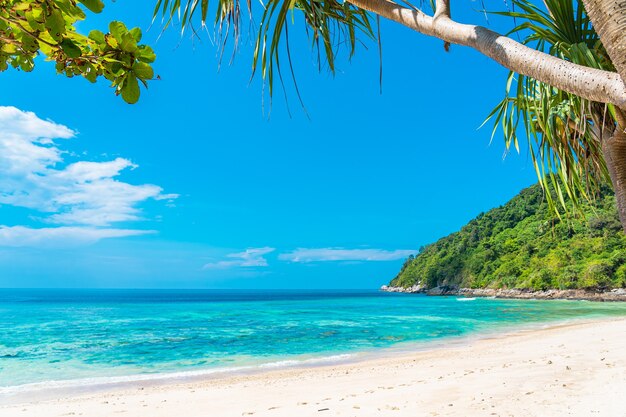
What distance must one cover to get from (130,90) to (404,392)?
6131 mm

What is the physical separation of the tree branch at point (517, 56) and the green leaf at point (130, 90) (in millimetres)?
1084

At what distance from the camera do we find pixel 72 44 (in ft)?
3.14

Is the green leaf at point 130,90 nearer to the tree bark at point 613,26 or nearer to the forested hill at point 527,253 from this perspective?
the tree bark at point 613,26

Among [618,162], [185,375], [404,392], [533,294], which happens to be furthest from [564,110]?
[533,294]

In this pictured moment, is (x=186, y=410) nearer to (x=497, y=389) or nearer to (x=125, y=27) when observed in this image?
(x=497, y=389)

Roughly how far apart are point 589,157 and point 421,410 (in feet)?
11.1

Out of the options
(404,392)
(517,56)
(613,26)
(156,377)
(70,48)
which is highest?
(517,56)

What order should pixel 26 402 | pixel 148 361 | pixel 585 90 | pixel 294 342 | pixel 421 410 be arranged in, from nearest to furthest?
pixel 585 90 < pixel 421 410 < pixel 26 402 < pixel 148 361 < pixel 294 342

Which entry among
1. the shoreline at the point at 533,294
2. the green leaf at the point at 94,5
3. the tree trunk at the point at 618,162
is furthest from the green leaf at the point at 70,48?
the shoreline at the point at 533,294

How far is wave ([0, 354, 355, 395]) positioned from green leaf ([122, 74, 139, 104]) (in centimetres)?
1069

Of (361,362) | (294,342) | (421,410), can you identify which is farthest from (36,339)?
(421,410)

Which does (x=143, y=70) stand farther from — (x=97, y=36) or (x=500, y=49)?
(x=500, y=49)

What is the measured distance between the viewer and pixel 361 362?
1165 centimetres

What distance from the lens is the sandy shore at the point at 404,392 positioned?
4867 mm
